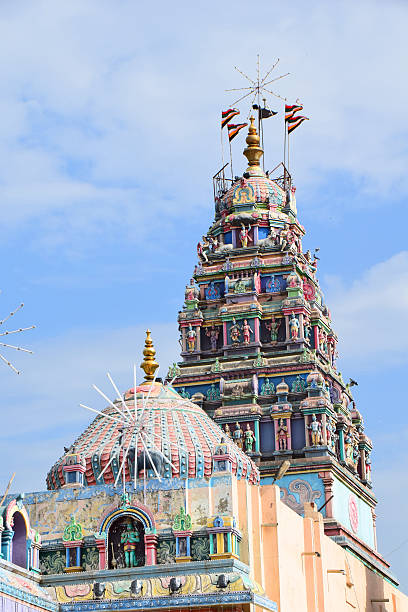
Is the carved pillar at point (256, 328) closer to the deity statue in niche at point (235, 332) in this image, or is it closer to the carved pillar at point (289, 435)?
the deity statue in niche at point (235, 332)

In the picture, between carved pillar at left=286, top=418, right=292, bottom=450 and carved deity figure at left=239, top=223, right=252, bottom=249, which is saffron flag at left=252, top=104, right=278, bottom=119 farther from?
carved pillar at left=286, top=418, right=292, bottom=450

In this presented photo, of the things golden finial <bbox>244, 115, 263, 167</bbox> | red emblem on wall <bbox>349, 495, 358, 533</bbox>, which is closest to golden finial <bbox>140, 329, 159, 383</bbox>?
red emblem on wall <bbox>349, 495, 358, 533</bbox>

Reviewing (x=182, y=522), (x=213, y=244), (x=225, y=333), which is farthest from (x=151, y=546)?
(x=213, y=244)

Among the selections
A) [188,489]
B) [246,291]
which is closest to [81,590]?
[188,489]

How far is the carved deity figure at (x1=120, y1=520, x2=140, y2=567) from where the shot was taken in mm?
36419

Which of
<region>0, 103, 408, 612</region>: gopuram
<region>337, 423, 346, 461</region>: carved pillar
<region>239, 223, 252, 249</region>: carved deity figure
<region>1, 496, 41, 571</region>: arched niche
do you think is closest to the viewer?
<region>1, 496, 41, 571</region>: arched niche

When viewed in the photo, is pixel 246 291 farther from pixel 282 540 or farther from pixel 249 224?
pixel 282 540

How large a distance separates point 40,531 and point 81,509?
139 cm

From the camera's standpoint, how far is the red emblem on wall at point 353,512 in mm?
57231

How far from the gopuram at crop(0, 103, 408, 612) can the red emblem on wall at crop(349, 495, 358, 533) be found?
5 cm

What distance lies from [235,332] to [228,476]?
2369 centimetres

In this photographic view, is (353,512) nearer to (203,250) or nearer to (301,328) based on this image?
(301,328)

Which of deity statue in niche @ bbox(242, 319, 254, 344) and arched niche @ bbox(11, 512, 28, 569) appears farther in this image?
deity statue in niche @ bbox(242, 319, 254, 344)

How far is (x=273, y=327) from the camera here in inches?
2355
